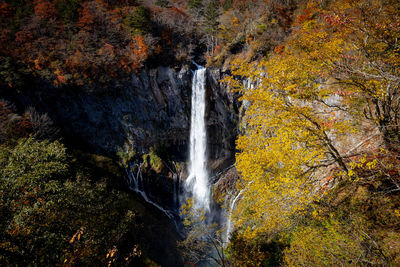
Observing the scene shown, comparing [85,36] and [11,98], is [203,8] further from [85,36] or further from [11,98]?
[11,98]

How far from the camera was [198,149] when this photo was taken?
1875cm

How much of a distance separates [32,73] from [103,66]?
18.5 feet

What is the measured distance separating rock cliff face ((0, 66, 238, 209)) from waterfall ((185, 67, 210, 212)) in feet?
2.06

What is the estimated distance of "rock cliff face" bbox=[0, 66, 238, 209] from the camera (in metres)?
17.1

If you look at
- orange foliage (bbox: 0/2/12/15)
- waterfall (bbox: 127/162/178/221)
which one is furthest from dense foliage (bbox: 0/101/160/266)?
orange foliage (bbox: 0/2/12/15)

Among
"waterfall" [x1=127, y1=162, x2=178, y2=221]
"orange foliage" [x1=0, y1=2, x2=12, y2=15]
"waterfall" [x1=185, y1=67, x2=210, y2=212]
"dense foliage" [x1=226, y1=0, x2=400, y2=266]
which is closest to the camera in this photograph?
"dense foliage" [x1=226, y1=0, x2=400, y2=266]

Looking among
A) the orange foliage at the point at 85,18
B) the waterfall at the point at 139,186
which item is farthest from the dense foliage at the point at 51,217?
the orange foliage at the point at 85,18

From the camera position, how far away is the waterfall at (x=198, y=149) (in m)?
17.4

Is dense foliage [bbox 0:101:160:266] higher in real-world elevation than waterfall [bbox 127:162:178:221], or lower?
higher

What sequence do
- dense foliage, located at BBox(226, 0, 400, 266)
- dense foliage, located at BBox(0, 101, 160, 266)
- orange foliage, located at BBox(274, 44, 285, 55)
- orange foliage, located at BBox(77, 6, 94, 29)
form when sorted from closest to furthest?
dense foliage, located at BBox(226, 0, 400, 266) < dense foliage, located at BBox(0, 101, 160, 266) < orange foliage, located at BBox(274, 44, 285, 55) < orange foliage, located at BBox(77, 6, 94, 29)

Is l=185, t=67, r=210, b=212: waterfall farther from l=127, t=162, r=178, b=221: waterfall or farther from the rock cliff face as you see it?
l=127, t=162, r=178, b=221: waterfall

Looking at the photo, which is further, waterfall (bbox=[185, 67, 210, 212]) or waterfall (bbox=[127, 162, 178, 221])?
waterfall (bbox=[127, 162, 178, 221])

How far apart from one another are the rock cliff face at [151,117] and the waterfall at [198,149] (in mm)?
627

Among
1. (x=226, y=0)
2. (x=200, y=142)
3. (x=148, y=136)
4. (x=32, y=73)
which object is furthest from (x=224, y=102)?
(x=32, y=73)
